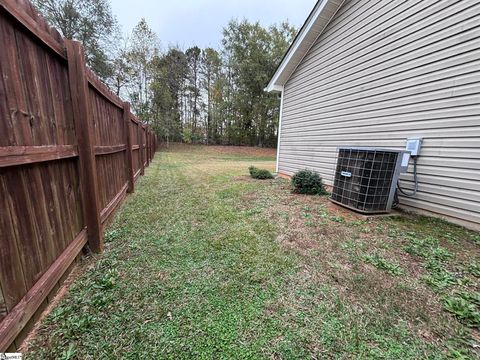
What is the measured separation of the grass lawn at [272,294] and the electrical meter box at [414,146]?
1076 mm

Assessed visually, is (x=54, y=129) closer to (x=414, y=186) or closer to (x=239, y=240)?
(x=239, y=240)

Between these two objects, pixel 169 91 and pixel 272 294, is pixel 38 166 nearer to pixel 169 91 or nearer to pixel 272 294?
pixel 272 294

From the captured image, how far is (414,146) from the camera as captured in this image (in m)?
3.35

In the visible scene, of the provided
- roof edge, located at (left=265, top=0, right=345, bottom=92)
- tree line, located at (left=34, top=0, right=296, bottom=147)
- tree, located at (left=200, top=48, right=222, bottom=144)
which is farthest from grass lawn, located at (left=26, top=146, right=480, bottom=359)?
tree, located at (left=200, top=48, right=222, bottom=144)

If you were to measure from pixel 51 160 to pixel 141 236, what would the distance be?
1.40m

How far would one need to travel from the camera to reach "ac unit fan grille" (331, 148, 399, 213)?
314cm

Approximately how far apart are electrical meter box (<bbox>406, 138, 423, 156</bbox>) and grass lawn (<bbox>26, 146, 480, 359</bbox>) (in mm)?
1076

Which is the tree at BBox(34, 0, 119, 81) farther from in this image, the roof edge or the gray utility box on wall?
the gray utility box on wall

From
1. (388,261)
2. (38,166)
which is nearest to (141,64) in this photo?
(38,166)

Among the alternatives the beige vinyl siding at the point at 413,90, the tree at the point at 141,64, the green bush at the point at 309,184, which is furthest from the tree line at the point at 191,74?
the green bush at the point at 309,184

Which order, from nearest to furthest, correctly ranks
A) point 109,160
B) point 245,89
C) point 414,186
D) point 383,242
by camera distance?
point 383,242, point 109,160, point 414,186, point 245,89

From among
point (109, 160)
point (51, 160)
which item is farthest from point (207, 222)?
point (51, 160)

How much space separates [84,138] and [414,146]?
446 cm

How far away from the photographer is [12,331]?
1076 mm
